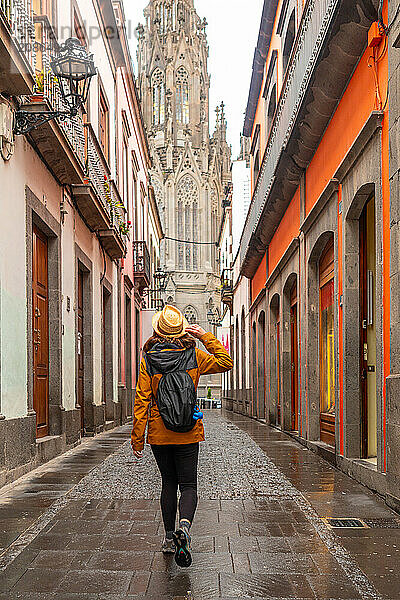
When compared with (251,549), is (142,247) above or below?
above

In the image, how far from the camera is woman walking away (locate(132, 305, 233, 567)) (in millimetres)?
5457

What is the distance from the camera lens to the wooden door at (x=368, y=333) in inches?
380

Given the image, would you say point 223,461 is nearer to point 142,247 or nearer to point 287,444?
point 287,444

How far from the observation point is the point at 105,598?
4461 mm

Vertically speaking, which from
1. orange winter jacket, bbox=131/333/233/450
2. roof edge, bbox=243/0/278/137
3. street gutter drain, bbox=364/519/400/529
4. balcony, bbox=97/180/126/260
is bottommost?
street gutter drain, bbox=364/519/400/529

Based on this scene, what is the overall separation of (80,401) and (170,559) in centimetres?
1091

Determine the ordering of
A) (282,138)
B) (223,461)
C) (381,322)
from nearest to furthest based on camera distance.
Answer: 1. (381,322)
2. (223,461)
3. (282,138)

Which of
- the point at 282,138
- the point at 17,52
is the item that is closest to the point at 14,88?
the point at 17,52

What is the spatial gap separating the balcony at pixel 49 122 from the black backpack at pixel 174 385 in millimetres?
4976

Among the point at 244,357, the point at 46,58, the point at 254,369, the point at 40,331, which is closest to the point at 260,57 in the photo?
the point at 254,369

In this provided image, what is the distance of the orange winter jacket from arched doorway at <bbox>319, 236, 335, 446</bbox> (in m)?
6.25

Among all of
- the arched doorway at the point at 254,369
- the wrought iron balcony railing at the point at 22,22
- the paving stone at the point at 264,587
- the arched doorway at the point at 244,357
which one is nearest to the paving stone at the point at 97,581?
the paving stone at the point at 264,587

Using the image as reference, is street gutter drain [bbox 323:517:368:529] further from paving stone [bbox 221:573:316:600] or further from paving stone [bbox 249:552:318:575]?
paving stone [bbox 221:573:316:600]

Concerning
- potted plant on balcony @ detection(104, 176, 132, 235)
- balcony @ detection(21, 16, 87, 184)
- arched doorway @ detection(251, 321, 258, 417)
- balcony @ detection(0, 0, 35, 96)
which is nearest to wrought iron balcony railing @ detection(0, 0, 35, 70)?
balcony @ detection(0, 0, 35, 96)
